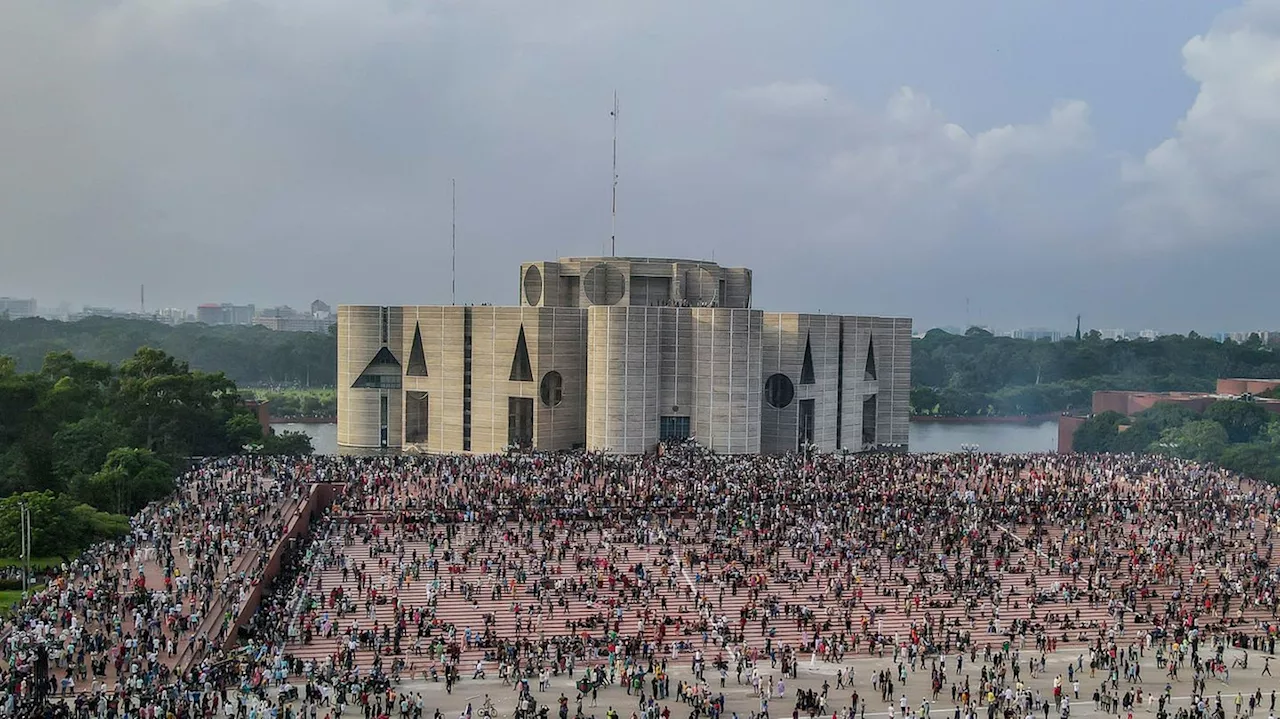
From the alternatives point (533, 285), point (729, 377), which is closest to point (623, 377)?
point (729, 377)

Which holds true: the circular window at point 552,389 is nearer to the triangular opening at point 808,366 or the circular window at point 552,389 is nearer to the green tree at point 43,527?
the triangular opening at point 808,366

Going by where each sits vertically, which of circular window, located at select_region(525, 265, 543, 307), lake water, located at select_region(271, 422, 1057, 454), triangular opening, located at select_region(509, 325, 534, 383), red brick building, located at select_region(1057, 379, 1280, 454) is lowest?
lake water, located at select_region(271, 422, 1057, 454)

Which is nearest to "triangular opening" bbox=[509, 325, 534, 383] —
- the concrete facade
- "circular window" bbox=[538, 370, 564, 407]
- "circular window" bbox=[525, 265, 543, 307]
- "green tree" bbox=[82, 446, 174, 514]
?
the concrete facade

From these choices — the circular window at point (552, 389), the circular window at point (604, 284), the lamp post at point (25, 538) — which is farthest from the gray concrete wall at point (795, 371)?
the lamp post at point (25, 538)

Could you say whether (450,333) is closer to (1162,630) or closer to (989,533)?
(989,533)

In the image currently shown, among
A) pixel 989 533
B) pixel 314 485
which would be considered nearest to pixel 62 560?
pixel 314 485

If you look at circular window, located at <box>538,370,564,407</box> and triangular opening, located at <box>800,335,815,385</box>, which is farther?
triangular opening, located at <box>800,335,815,385</box>

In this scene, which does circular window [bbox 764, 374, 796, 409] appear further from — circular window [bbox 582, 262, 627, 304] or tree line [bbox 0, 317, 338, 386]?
tree line [bbox 0, 317, 338, 386]
